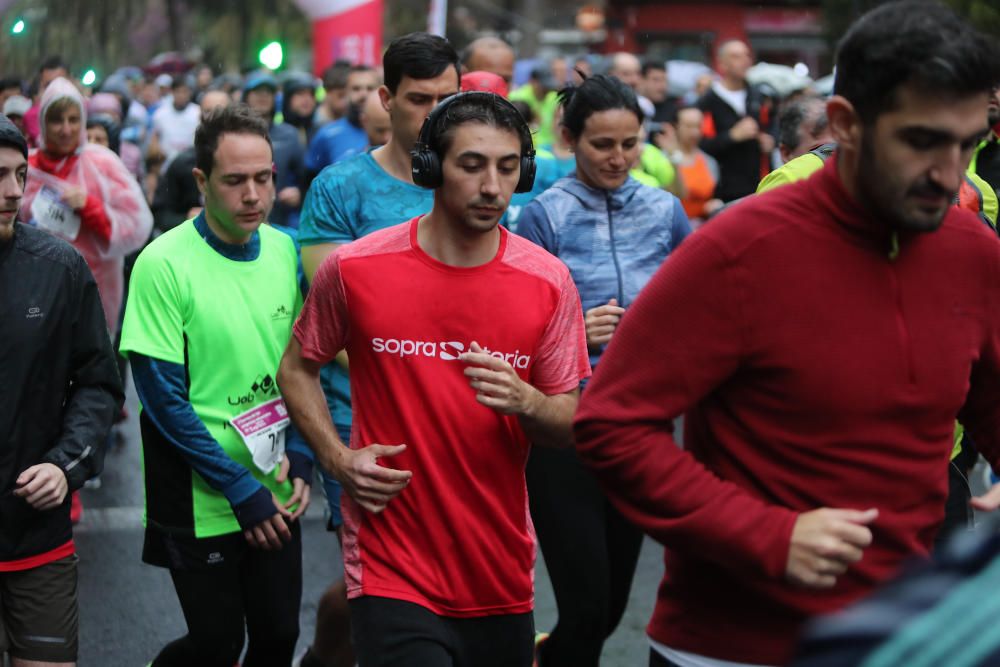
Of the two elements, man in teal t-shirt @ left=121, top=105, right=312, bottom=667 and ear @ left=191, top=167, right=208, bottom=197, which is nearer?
man in teal t-shirt @ left=121, top=105, right=312, bottom=667

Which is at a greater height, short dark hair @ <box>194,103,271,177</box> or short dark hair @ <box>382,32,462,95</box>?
short dark hair @ <box>382,32,462,95</box>

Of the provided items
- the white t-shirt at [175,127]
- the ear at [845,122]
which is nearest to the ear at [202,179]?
the ear at [845,122]

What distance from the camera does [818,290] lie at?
106 inches

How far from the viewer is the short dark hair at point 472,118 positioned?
12.9 ft

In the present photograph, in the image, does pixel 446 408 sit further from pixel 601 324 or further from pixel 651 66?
pixel 651 66

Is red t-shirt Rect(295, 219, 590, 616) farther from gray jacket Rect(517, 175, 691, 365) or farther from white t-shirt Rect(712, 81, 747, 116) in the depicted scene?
white t-shirt Rect(712, 81, 747, 116)

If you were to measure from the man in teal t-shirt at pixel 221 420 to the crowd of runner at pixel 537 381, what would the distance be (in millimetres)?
11

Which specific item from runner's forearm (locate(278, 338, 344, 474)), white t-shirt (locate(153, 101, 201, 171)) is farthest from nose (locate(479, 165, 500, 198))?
white t-shirt (locate(153, 101, 201, 171))

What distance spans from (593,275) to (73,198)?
12.6 ft

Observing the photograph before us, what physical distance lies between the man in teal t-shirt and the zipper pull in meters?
2.24

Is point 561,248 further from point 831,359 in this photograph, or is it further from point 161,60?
point 161,60

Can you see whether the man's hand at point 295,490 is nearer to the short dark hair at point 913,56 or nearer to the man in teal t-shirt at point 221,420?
the man in teal t-shirt at point 221,420

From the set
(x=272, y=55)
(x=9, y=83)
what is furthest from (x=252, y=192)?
(x=272, y=55)

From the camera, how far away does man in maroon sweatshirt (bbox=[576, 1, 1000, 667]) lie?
2609mm
